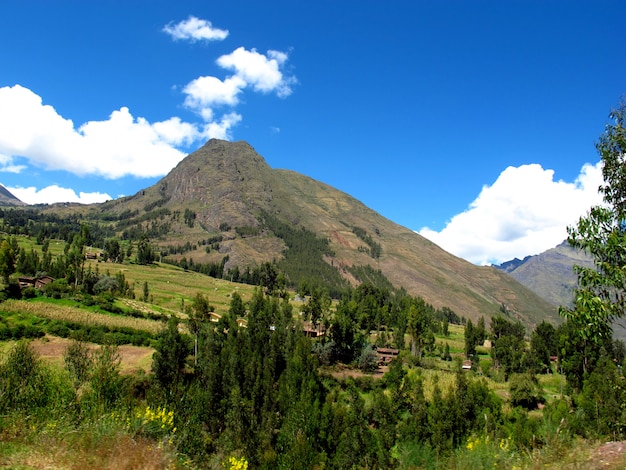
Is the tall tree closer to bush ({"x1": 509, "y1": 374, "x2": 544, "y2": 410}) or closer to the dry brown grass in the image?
the dry brown grass

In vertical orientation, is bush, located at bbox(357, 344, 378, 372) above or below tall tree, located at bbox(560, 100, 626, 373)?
below

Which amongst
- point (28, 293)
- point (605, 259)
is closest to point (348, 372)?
point (28, 293)

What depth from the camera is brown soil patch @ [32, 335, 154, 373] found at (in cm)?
5539

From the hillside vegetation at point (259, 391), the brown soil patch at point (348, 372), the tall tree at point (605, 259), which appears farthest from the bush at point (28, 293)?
the tall tree at point (605, 259)

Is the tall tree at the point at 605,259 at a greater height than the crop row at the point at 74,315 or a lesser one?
greater

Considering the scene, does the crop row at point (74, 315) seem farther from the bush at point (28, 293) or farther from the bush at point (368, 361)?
the bush at point (368, 361)

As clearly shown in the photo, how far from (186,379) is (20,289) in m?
52.1

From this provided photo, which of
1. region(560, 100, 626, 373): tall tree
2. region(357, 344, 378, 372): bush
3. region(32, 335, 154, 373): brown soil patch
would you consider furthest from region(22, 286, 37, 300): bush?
region(560, 100, 626, 373): tall tree

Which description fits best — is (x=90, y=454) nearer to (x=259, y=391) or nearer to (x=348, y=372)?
(x=259, y=391)

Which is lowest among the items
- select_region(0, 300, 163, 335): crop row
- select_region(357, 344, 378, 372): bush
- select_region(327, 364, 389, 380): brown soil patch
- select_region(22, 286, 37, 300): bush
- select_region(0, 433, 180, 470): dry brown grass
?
select_region(327, 364, 389, 380): brown soil patch

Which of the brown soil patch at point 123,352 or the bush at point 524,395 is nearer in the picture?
the brown soil patch at point 123,352

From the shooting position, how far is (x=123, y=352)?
6512 cm

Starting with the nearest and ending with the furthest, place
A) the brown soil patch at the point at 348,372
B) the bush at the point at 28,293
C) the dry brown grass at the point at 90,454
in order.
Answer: the dry brown grass at the point at 90,454 → the brown soil patch at the point at 348,372 → the bush at the point at 28,293

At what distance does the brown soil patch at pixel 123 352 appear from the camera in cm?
5539
